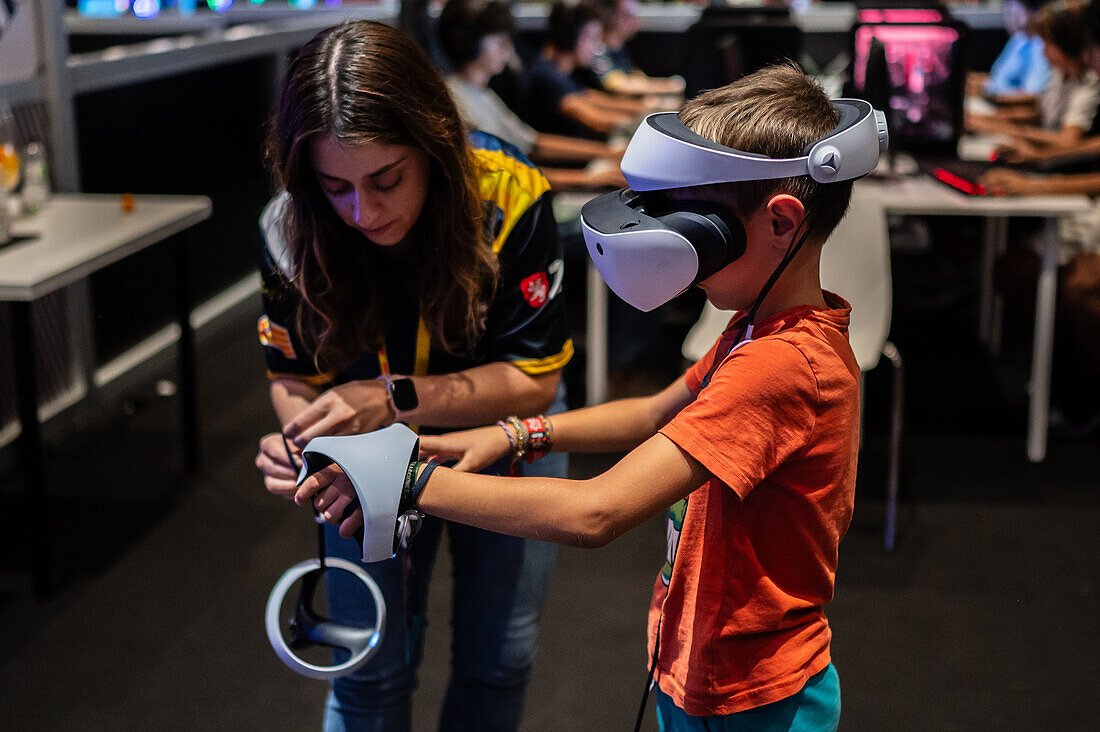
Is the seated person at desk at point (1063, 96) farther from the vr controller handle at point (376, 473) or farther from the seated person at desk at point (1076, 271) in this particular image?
the vr controller handle at point (376, 473)

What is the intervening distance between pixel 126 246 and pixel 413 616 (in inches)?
66.4

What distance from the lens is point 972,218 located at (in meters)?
5.00

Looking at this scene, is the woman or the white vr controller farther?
the woman

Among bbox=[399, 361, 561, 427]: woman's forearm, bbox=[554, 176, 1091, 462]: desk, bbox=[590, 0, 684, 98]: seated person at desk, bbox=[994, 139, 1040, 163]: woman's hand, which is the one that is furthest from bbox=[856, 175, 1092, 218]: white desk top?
bbox=[590, 0, 684, 98]: seated person at desk

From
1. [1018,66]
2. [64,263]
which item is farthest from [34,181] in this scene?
[1018,66]

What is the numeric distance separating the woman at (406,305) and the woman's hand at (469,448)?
0.45 ft

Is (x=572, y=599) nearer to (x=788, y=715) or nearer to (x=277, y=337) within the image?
(x=277, y=337)

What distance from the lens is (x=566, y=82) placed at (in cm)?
512

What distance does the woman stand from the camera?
45.1 inches

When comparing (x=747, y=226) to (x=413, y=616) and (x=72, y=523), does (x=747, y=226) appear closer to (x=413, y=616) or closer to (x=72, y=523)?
(x=413, y=616)

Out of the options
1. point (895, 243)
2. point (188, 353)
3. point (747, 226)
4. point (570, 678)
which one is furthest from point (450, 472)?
point (895, 243)

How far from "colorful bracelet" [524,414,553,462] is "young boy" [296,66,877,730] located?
10cm

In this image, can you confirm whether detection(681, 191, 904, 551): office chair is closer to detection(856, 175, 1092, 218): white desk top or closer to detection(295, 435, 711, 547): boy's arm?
detection(856, 175, 1092, 218): white desk top

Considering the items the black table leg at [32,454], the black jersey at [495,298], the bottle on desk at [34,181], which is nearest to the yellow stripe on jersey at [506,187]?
the black jersey at [495,298]
